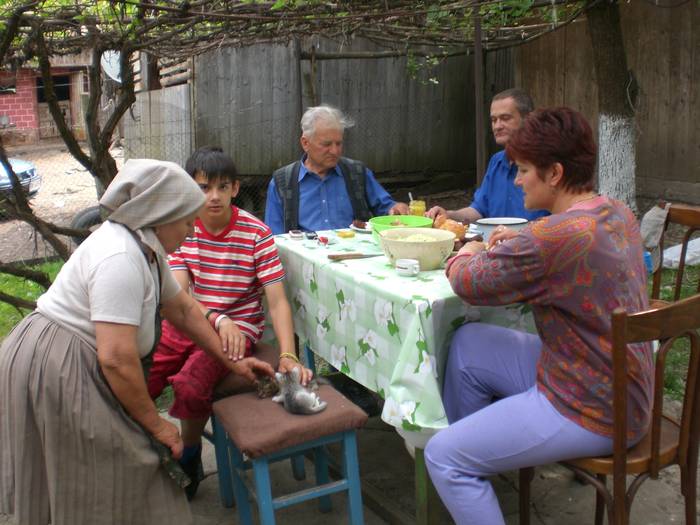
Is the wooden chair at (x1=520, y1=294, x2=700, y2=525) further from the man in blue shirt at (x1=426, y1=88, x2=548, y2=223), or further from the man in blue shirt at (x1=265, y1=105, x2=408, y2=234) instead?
the man in blue shirt at (x1=265, y1=105, x2=408, y2=234)

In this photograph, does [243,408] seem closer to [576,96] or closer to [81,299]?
[81,299]

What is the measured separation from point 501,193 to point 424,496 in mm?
1817

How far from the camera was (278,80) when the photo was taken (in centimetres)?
869

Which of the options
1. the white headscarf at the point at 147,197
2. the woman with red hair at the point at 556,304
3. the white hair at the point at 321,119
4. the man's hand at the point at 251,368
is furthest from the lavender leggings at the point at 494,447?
the white hair at the point at 321,119

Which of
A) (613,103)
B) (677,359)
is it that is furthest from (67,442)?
(613,103)

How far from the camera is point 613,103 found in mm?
5254

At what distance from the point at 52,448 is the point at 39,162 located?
1521 centimetres

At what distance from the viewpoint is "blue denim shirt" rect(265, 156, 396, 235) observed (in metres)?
3.74

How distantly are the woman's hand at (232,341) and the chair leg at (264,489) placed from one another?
1.63 feet

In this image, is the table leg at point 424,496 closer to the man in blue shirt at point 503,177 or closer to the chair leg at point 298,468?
the chair leg at point 298,468

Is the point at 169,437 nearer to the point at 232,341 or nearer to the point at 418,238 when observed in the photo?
the point at 232,341

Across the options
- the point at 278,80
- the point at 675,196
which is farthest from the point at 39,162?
the point at 675,196

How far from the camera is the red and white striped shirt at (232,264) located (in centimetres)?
287

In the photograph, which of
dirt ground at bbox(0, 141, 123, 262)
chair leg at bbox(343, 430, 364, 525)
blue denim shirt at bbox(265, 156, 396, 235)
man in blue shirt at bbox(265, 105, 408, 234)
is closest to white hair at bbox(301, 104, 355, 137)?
man in blue shirt at bbox(265, 105, 408, 234)
